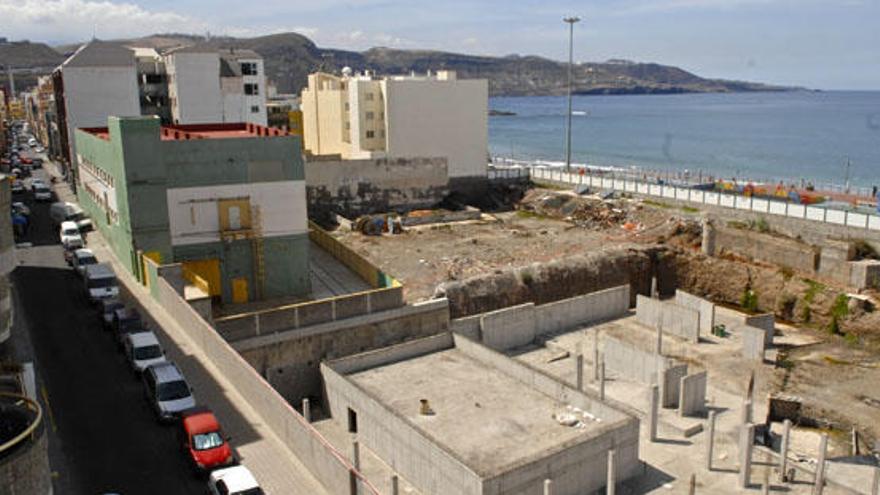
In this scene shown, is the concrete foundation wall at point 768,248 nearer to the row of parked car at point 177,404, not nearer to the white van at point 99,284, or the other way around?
the row of parked car at point 177,404

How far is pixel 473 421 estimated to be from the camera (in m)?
24.5

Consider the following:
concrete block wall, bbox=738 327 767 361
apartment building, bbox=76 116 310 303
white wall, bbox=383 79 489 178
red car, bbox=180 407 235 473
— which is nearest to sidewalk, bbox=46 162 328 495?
red car, bbox=180 407 235 473

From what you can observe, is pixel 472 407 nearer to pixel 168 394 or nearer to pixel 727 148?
pixel 168 394

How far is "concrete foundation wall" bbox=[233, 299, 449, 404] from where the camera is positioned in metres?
28.1

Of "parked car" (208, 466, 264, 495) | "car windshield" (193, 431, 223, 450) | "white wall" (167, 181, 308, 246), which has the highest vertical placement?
"white wall" (167, 181, 308, 246)

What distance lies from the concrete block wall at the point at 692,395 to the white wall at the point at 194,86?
184 feet

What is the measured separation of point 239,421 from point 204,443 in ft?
7.05

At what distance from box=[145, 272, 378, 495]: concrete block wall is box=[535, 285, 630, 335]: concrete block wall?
1667 cm

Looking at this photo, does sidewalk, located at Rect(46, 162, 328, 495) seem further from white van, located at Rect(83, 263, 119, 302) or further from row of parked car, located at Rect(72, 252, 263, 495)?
white van, located at Rect(83, 263, 119, 302)

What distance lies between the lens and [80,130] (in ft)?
144

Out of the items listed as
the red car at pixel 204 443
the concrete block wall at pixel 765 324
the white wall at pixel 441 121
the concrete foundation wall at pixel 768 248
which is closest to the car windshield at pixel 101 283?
the red car at pixel 204 443

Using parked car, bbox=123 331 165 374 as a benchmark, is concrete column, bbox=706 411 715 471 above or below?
below

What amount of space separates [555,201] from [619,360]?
27537 mm

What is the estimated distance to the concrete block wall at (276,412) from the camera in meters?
14.9
